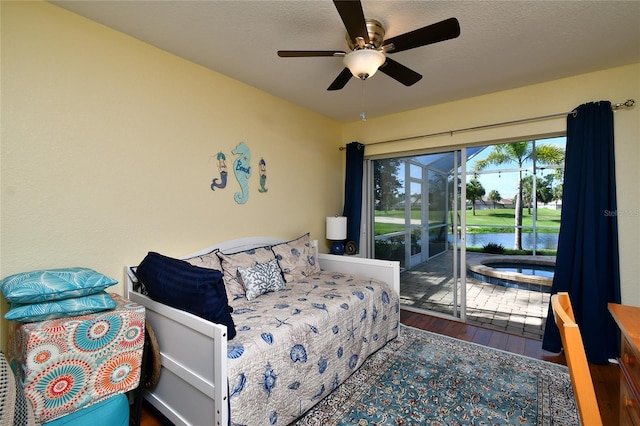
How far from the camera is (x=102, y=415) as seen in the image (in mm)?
1393

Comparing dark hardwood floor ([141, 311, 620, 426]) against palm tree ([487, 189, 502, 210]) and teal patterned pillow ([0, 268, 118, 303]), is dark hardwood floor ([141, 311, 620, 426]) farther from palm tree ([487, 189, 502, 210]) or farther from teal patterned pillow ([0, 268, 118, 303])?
palm tree ([487, 189, 502, 210])

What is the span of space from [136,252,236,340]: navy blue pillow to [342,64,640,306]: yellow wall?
286 cm

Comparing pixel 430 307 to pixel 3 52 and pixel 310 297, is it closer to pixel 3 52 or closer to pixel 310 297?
pixel 310 297

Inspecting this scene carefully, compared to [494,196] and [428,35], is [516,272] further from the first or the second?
[428,35]

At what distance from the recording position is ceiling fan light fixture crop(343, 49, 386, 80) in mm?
1604

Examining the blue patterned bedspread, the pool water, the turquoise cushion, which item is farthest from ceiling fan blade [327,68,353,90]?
the pool water

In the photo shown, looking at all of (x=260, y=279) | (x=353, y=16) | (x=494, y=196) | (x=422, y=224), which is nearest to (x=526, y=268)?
(x=494, y=196)

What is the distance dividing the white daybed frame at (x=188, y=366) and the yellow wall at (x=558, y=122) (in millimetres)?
3035

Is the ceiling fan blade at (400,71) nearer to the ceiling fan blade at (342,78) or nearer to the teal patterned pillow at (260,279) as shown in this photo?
the ceiling fan blade at (342,78)

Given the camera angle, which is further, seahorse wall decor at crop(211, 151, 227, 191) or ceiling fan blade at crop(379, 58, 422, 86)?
Answer: seahorse wall decor at crop(211, 151, 227, 191)

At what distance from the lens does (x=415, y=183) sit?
370 centimetres

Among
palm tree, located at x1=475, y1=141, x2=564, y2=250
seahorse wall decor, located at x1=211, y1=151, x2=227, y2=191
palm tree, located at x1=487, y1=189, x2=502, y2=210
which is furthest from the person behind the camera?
palm tree, located at x1=487, y1=189, x2=502, y2=210

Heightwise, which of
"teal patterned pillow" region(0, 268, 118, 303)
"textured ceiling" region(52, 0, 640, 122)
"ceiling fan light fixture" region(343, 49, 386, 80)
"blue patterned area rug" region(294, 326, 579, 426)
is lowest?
"blue patterned area rug" region(294, 326, 579, 426)

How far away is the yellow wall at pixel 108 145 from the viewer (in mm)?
1599
